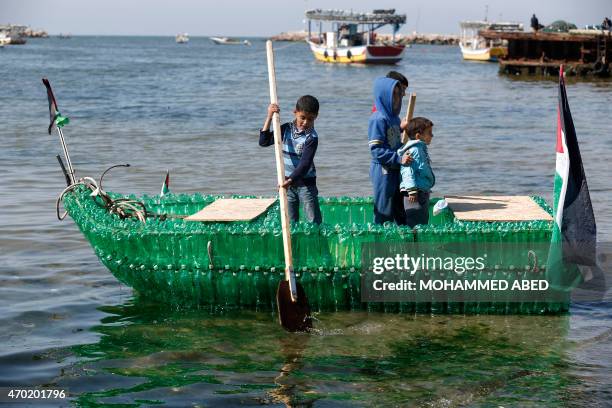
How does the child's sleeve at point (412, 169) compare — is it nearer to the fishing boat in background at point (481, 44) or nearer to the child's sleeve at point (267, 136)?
the child's sleeve at point (267, 136)

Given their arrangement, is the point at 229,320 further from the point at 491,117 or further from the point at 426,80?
the point at 426,80

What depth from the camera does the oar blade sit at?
22.4ft

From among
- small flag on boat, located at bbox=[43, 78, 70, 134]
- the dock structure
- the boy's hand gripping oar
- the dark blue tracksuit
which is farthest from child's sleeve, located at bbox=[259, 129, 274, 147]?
the dock structure

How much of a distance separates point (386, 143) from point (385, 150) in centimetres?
9

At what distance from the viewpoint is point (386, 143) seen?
7.19 m

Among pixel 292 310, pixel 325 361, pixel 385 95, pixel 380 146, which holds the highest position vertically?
pixel 385 95

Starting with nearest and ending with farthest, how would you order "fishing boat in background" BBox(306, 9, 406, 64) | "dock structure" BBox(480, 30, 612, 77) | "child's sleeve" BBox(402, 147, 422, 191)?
"child's sleeve" BBox(402, 147, 422, 191) → "dock structure" BBox(480, 30, 612, 77) → "fishing boat in background" BBox(306, 9, 406, 64)

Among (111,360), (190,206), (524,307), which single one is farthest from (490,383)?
(190,206)

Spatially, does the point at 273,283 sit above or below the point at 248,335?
above

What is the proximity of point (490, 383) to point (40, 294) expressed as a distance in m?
4.22

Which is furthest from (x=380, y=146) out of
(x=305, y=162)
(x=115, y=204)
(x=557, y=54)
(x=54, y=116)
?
(x=557, y=54)

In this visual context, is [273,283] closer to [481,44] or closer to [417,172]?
[417,172]

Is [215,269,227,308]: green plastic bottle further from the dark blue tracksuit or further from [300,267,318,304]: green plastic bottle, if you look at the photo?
the dark blue tracksuit

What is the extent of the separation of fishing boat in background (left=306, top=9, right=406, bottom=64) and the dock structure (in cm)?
1392
